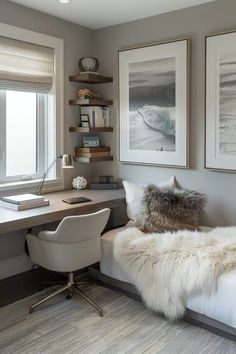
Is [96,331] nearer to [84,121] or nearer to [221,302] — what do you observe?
[221,302]

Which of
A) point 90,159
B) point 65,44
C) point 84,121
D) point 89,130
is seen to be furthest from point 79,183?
point 65,44

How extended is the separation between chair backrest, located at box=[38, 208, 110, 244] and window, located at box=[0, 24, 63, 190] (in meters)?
0.94

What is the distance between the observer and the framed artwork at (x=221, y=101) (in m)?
3.20

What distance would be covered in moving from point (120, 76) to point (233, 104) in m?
1.26

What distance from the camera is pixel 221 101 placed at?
129 inches

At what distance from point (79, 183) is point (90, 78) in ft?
3.46

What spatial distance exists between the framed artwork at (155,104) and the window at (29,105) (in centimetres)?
67

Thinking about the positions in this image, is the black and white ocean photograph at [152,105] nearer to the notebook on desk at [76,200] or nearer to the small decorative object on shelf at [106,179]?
the small decorative object on shelf at [106,179]

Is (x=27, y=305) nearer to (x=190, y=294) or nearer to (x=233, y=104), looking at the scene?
(x=190, y=294)

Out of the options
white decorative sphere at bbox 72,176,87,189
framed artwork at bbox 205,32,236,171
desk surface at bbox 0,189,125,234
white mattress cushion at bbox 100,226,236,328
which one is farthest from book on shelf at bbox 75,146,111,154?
white mattress cushion at bbox 100,226,236,328

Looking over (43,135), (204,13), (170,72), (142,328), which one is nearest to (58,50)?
(43,135)

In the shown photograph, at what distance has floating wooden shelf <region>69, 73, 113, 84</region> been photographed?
150 inches

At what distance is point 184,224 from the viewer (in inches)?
126

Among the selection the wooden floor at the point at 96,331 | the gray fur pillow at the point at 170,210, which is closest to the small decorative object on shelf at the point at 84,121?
the gray fur pillow at the point at 170,210
